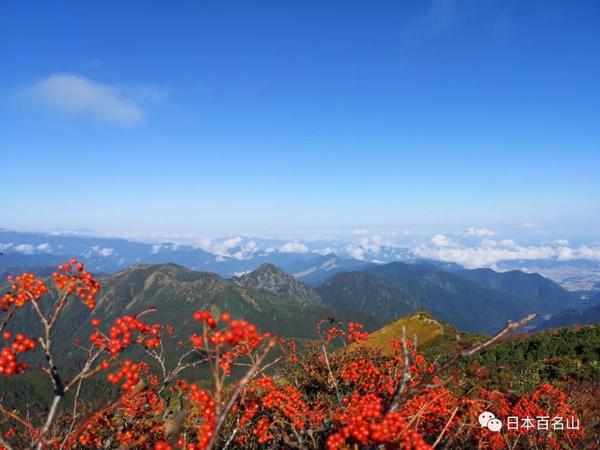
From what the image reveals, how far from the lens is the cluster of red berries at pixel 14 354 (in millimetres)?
6660

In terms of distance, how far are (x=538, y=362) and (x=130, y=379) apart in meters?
47.1

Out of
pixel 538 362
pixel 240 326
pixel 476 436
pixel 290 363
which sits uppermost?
pixel 240 326

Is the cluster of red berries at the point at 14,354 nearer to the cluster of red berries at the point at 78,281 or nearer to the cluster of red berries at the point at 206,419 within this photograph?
the cluster of red berries at the point at 78,281

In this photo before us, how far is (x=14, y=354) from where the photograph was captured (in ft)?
22.4

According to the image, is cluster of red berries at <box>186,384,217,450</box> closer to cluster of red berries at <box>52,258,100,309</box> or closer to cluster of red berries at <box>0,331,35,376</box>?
cluster of red berries at <box>52,258,100,309</box>

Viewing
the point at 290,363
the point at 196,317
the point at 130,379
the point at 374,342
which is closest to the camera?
the point at 196,317

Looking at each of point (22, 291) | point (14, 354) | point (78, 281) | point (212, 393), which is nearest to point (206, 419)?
point (212, 393)

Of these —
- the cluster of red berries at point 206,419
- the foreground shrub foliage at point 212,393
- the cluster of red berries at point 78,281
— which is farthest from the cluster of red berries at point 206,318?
the cluster of red berries at point 78,281

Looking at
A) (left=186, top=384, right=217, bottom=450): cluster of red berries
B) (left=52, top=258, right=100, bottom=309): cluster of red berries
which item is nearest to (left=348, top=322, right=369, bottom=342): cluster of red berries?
(left=186, top=384, right=217, bottom=450): cluster of red berries

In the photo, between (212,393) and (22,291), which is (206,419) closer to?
(212,393)

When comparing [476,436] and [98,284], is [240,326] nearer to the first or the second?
[98,284]

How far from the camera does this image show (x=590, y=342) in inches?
1795

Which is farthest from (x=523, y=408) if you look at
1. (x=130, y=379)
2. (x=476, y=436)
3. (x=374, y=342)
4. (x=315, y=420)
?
(x=374, y=342)

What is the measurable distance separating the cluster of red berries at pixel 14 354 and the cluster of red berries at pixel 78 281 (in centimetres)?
111
